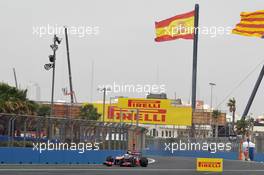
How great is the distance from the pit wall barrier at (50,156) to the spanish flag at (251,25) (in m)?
24.6

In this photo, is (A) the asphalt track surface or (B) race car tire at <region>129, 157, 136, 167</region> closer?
(A) the asphalt track surface

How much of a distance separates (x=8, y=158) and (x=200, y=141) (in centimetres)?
3102

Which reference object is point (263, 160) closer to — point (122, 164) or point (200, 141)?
point (200, 141)

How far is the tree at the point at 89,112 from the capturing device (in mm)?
86438

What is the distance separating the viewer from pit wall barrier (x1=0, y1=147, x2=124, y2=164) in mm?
28656

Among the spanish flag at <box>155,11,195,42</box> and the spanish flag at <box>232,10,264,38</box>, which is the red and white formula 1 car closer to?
the spanish flag at <box>232,10,264,38</box>

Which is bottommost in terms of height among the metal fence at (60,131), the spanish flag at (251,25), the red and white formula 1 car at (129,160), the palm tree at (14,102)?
the red and white formula 1 car at (129,160)

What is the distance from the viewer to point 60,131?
2925cm

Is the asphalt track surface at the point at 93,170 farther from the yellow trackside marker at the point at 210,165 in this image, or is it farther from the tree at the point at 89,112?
the tree at the point at 89,112

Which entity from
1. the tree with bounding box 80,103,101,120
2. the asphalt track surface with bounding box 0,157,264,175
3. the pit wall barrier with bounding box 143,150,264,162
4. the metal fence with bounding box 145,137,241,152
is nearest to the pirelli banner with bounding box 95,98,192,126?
the metal fence with bounding box 145,137,241,152

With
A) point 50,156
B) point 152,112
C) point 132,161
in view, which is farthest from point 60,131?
point 152,112

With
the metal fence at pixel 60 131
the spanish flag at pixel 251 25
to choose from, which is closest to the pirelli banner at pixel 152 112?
the spanish flag at pixel 251 25

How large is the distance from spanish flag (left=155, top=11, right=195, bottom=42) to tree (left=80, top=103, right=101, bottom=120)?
2702 centimetres

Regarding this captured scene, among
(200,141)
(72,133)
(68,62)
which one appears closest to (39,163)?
(72,133)
